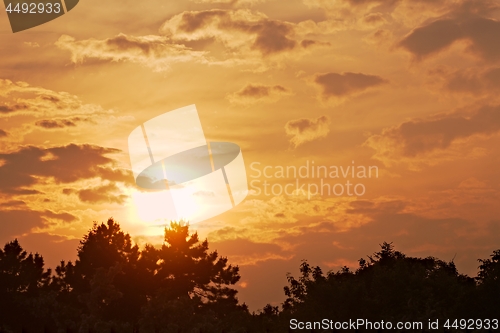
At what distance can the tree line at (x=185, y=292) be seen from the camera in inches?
1885

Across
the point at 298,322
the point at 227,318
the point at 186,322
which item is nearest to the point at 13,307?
the point at 186,322

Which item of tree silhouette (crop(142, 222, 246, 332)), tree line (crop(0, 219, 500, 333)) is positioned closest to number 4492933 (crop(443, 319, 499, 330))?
tree line (crop(0, 219, 500, 333))

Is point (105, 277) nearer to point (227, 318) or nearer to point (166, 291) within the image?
point (166, 291)

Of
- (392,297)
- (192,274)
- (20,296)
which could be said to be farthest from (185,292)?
(392,297)

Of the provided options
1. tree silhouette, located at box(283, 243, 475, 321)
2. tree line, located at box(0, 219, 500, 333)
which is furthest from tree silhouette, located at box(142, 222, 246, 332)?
tree silhouette, located at box(283, 243, 475, 321)

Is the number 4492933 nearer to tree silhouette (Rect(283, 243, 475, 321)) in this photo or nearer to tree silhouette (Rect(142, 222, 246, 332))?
tree silhouette (Rect(283, 243, 475, 321))

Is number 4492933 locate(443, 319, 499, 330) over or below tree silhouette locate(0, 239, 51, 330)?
below

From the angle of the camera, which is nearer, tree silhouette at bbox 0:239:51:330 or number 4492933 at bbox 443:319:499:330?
number 4492933 at bbox 443:319:499:330

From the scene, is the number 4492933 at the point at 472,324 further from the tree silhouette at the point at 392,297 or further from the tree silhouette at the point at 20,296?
the tree silhouette at the point at 20,296

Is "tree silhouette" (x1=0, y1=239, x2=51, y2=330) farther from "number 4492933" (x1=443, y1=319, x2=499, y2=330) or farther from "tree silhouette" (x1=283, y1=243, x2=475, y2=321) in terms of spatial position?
"number 4492933" (x1=443, y1=319, x2=499, y2=330)

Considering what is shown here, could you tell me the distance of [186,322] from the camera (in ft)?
194

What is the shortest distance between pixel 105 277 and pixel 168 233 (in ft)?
48.6

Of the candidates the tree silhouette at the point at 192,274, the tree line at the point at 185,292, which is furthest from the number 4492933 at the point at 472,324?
the tree silhouette at the point at 192,274

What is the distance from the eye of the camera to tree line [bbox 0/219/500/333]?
4788 centimetres
